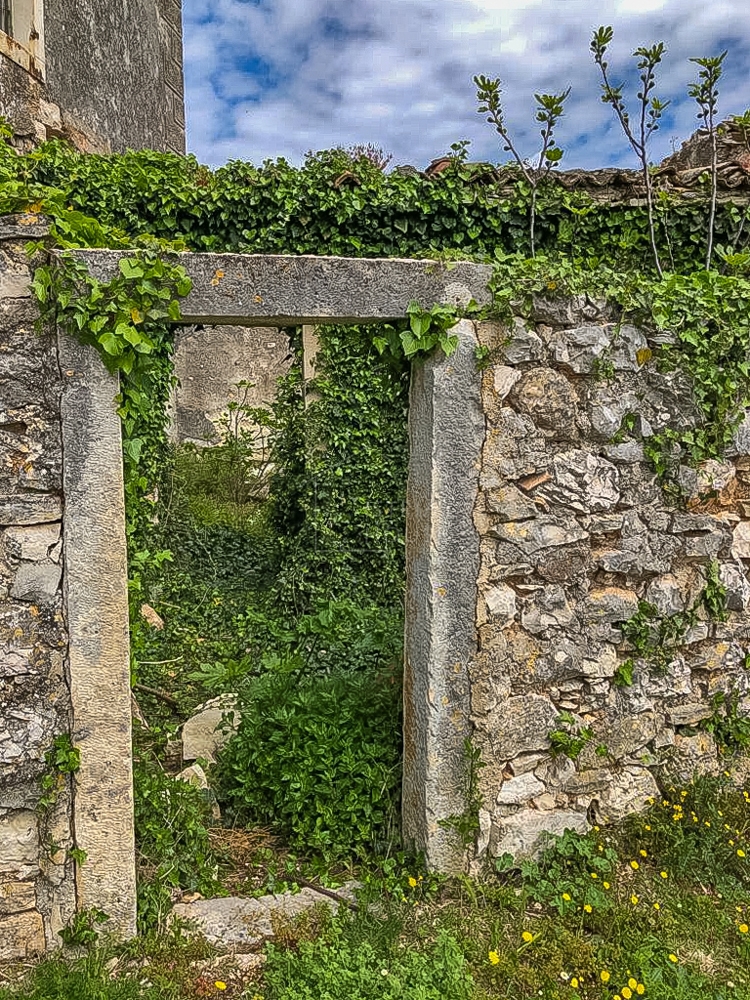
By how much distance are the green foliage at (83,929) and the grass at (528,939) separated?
5cm

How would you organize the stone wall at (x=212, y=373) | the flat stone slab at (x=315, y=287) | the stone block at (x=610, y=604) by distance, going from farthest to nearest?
the stone wall at (x=212, y=373), the stone block at (x=610, y=604), the flat stone slab at (x=315, y=287)

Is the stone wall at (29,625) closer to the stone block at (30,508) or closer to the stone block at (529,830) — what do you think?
the stone block at (30,508)

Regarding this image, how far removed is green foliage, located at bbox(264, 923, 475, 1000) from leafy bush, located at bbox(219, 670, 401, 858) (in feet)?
1.78

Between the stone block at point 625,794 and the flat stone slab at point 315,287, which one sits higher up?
the flat stone slab at point 315,287

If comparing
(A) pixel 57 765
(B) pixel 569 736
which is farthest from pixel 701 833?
(A) pixel 57 765

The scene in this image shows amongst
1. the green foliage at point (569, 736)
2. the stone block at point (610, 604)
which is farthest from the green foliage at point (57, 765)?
the stone block at point (610, 604)

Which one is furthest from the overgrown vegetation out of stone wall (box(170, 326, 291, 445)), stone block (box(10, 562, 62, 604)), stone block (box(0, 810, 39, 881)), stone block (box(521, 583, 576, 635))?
stone wall (box(170, 326, 291, 445))

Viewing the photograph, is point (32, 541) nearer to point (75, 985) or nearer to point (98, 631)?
point (98, 631)

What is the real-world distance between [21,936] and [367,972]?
4.06ft

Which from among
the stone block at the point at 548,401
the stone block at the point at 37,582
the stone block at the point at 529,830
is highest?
the stone block at the point at 548,401

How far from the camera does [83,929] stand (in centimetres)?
270

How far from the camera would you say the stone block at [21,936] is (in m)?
2.64

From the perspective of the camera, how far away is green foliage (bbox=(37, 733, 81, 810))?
2.64 m

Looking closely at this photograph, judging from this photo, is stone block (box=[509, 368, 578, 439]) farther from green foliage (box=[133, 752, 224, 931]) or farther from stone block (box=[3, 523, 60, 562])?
green foliage (box=[133, 752, 224, 931])
